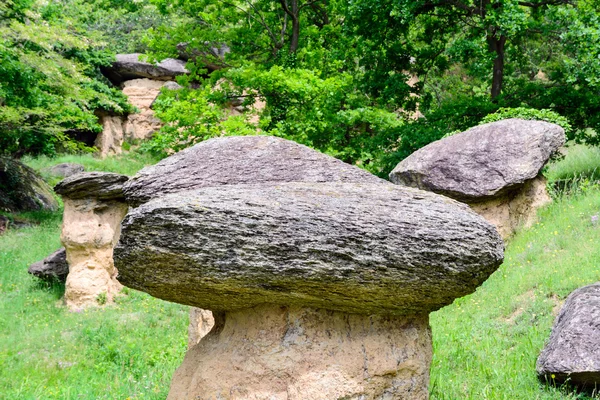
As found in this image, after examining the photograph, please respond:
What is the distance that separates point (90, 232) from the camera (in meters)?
13.3

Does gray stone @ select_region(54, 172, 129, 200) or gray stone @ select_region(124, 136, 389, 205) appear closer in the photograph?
gray stone @ select_region(124, 136, 389, 205)

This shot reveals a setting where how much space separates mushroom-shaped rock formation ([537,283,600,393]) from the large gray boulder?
964 inches

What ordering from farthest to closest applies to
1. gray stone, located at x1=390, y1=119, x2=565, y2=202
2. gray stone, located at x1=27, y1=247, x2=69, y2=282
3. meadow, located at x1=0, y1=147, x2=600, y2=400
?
1. gray stone, located at x1=27, y1=247, x2=69, y2=282
2. gray stone, located at x1=390, y1=119, x2=565, y2=202
3. meadow, located at x1=0, y1=147, x2=600, y2=400

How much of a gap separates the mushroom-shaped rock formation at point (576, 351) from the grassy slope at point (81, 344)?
3563mm

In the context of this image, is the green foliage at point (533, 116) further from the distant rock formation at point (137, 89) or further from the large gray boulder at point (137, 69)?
the distant rock formation at point (137, 89)

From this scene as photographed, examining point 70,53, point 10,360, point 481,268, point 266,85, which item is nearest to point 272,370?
point 481,268

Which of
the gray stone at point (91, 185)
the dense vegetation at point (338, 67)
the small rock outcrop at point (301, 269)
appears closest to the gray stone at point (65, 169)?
the dense vegetation at point (338, 67)

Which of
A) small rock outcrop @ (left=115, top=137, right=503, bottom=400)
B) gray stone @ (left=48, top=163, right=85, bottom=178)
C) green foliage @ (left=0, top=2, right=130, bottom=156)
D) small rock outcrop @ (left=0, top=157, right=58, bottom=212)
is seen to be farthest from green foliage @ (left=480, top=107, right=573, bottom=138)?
gray stone @ (left=48, top=163, right=85, bottom=178)

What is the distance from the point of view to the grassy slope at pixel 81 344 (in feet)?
24.7

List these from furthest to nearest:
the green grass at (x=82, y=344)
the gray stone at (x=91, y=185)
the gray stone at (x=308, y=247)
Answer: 1. the gray stone at (x=91, y=185)
2. the green grass at (x=82, y=344)
3. the gray stone at (x=308, y=247)

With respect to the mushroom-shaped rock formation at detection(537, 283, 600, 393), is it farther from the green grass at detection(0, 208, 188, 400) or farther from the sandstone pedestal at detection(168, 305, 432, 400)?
the green grass at detection(0, 208, 188, 400)

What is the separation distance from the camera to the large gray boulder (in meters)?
28.5

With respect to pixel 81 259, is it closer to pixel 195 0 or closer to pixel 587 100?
pixel 195 0

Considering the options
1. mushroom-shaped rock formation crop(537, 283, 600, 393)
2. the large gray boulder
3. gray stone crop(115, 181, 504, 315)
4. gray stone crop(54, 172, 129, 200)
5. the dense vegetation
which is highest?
the large gray boulder
